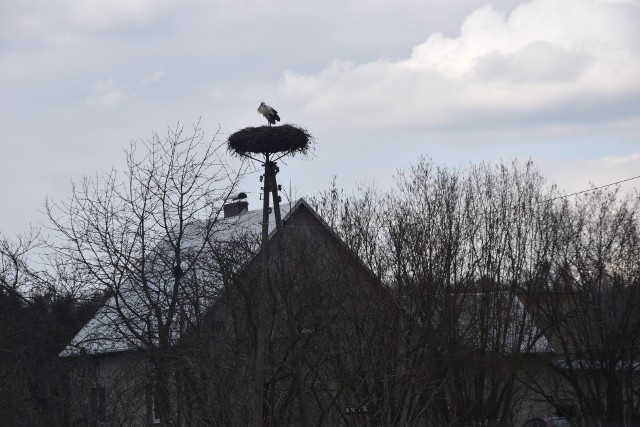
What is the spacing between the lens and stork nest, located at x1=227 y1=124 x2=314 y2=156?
724 inches

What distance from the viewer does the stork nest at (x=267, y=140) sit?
18391mm

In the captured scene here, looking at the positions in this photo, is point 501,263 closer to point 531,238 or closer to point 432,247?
point 531,238

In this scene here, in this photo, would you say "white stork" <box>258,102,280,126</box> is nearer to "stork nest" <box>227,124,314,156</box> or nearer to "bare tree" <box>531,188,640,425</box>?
"stork nest" <box>227,124,314,156</box>

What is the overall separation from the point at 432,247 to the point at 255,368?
9.33m

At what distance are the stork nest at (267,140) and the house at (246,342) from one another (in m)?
1.25

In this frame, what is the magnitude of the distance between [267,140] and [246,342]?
143 inches

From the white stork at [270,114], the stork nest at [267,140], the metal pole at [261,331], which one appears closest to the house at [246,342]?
the metal pole at [261,331]

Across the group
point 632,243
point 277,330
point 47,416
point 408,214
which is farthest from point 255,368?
point 632,243

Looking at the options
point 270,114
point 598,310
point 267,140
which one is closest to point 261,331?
point 267,140

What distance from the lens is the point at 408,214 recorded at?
24.7 meters

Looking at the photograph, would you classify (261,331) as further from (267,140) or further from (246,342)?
(267,140)

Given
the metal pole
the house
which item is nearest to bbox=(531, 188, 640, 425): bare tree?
the house

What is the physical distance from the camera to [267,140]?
60.4 ft

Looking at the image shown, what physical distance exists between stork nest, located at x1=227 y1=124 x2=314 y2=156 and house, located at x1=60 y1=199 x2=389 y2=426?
4.10 feet
